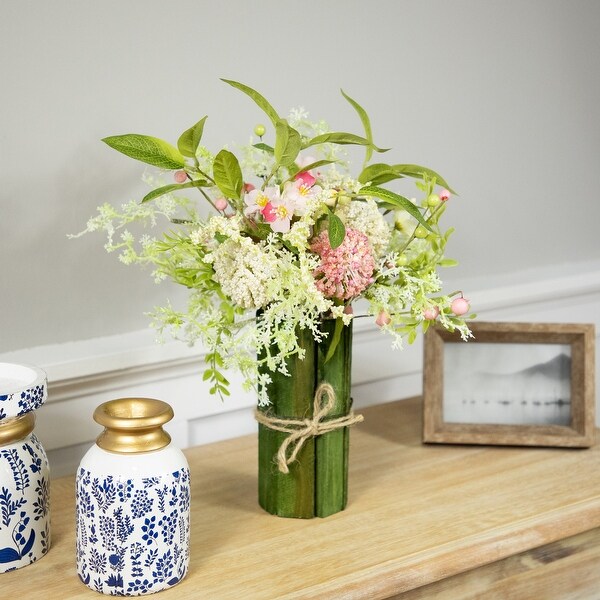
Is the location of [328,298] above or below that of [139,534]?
above

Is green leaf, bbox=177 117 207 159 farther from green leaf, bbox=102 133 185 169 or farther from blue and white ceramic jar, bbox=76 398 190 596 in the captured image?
blue and white ceramic jar, bbox=76 398 190 596

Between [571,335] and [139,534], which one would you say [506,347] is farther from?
[139,534]

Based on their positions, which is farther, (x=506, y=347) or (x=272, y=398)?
(x=506, y=347)

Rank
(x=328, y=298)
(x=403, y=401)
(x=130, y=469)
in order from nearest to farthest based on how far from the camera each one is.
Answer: (x=130, y=469), (x=328, y=298), (x=403, y=401)

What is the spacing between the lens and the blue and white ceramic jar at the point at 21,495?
3.14 ft

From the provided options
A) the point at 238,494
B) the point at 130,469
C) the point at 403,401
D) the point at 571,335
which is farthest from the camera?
the point at 403,401

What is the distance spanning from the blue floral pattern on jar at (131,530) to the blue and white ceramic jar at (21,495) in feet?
0.24

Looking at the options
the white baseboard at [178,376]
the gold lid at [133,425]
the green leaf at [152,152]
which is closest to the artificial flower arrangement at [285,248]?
the green leaf at [152,152]

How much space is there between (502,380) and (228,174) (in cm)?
64

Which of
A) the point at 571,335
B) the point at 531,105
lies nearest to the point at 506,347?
the point at 571,335

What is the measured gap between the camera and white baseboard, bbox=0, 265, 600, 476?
127 centimetres

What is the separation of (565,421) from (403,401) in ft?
1.04

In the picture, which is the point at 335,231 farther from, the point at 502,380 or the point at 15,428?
the point at 502,380

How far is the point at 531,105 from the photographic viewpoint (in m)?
1.73
